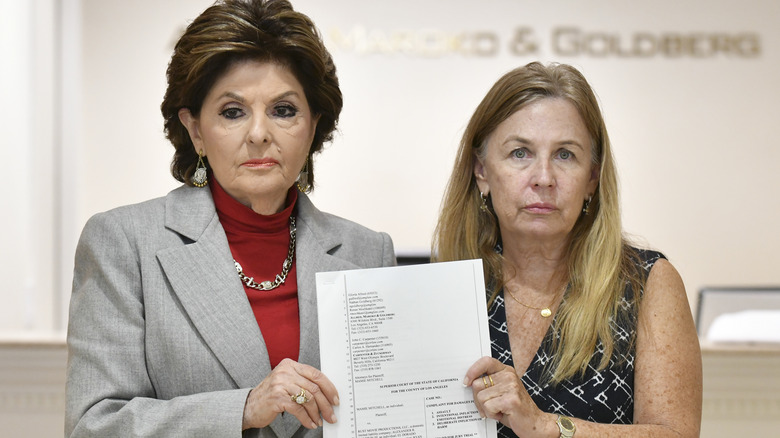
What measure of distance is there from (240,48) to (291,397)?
0.82 m

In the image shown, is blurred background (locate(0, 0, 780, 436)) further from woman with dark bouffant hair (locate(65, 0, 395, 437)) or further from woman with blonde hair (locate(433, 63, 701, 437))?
woman with dark bouffant hair (locate(65, 0, 395, 437))

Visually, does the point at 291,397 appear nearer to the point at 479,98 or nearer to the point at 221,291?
the point at 221,291

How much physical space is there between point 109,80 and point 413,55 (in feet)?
7.07

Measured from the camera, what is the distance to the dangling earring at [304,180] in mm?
2195

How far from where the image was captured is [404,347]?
179cm

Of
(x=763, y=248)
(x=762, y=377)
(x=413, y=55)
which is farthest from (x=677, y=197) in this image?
(x=762, y=377)

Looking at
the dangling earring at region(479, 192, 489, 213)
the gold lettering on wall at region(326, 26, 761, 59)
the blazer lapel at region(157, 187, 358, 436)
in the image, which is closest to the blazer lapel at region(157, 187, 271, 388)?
the blazer lapel at region(157, 187, 358, 436)

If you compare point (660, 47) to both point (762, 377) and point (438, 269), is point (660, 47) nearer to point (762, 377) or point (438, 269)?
point (762, 377)

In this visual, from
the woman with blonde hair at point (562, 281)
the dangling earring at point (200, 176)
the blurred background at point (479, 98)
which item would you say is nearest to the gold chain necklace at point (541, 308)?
the woman with blonde hair at point (562, 281)

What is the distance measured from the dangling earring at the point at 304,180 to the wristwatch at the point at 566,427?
35.7 inches

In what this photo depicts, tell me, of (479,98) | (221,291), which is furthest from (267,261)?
(479,98)

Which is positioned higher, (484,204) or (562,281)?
(484,204)

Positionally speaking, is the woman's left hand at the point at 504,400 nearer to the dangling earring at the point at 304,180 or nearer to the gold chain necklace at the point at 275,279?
the gold chain necklace at the point at 275,279

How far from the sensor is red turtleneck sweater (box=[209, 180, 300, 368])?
193 centimetres
